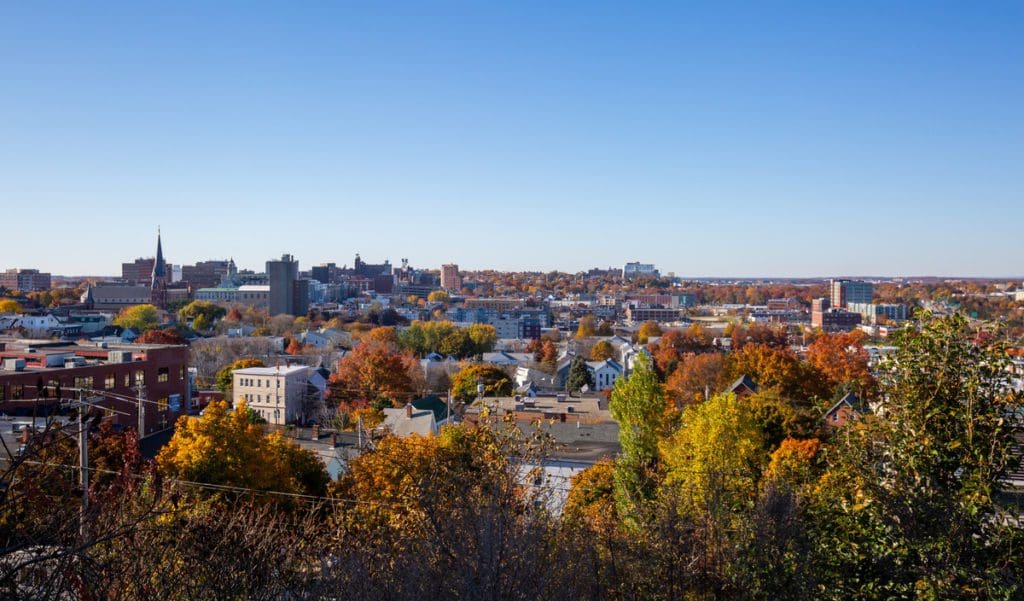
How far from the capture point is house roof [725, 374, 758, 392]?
2951 cm

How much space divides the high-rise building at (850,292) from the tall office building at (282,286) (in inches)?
3476

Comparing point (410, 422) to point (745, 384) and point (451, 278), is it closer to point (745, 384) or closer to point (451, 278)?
point (745, 384)

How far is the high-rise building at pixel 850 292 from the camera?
5084 inches

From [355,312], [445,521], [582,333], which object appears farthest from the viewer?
[355,312]

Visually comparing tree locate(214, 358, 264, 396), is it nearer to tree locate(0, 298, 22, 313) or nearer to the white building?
the white building

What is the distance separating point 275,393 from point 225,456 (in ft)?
62.5

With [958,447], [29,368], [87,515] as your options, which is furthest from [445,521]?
[29,368]

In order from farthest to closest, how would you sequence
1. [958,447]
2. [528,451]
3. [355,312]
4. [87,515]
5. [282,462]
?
[355,312] → [282,462] → [528,451] → [958,447] → [87,515]

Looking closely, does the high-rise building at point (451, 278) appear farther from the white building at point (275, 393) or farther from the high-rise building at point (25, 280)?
the white building at point (275, 393)

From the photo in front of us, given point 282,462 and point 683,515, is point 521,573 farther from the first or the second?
point 282,462

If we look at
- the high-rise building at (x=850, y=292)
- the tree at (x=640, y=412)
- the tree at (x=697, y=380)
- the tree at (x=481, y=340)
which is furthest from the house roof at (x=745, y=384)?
the high-rise building at (x=850, y=292)

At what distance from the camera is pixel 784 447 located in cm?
1777

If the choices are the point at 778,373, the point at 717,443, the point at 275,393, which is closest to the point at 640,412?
the point at 717,443

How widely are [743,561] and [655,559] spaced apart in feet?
2.07
